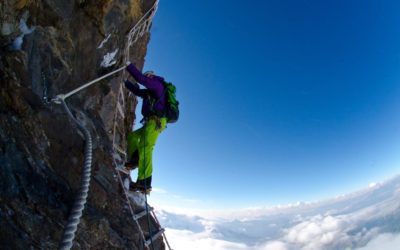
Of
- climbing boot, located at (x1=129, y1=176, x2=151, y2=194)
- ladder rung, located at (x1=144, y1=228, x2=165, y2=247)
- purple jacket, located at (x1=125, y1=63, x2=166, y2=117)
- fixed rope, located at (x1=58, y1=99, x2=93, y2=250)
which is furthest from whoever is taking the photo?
purple jacket, located at (x1=125, y1=63, x2=166, y2=117)

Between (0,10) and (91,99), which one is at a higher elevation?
(91,99)

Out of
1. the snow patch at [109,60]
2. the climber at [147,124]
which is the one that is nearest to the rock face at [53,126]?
the snow patch at [109,60]

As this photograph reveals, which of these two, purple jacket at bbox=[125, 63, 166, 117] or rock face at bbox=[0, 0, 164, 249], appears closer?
rock face at bbox=[0, 0, 164, 249]

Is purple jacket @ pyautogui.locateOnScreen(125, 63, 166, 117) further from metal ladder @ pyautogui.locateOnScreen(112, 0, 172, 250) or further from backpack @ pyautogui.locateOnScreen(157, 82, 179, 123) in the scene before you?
metal ladder @ pyautogui.locateOnScreen(112, 0, 172, 250)

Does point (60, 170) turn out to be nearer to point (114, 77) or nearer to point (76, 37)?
point (76, 37)

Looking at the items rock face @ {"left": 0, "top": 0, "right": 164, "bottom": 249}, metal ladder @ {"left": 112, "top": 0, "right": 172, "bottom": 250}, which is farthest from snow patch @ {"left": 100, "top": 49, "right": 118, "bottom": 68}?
metal ladder @ {"left": 112, "top": 0, "right": 172, "bottom": 250}

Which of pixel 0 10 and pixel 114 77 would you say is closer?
pixel 0 10

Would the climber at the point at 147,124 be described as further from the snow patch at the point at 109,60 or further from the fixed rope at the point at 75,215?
the fixed rope at the point at 75,215

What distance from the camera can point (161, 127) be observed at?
7.92 m

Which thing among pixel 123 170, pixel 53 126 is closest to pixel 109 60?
pixel 123 170

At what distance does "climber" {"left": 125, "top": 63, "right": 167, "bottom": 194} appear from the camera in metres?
7.54

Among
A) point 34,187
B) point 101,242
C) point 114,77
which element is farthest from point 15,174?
point 114,77

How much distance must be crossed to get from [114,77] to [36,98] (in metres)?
4.41

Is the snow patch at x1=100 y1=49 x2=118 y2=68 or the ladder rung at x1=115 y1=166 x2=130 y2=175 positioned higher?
the snow patch at x1=100 y1=49 x2=118 y2=68
